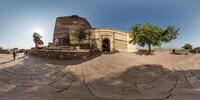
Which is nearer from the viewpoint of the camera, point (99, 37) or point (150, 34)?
point (150, 34)

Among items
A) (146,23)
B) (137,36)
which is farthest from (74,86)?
(146,23)

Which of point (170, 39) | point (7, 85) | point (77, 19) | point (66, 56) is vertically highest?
point (77, 19)

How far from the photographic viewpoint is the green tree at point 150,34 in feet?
33.7

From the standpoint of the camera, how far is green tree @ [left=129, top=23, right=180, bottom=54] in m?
10.3

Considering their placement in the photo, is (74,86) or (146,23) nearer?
(74,86)

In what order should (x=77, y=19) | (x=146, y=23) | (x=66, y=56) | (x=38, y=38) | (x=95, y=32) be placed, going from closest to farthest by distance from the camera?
(x=66, y=56) → (x=146, y=23) → (x=95, y=32) → (x=77, y=19) → (x=38, y=38)

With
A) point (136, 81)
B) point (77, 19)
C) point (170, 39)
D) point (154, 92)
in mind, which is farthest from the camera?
point (77, 19)

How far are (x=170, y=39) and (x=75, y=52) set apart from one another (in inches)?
635

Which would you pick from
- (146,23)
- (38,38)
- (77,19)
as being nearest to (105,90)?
(146,23)

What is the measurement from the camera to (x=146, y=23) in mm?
10969

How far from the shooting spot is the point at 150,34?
1038cm

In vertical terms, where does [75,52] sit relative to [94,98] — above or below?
above

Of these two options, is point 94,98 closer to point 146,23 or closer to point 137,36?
point 137,36

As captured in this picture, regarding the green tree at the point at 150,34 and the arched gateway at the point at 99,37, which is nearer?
the green tree at the point at 150,34
